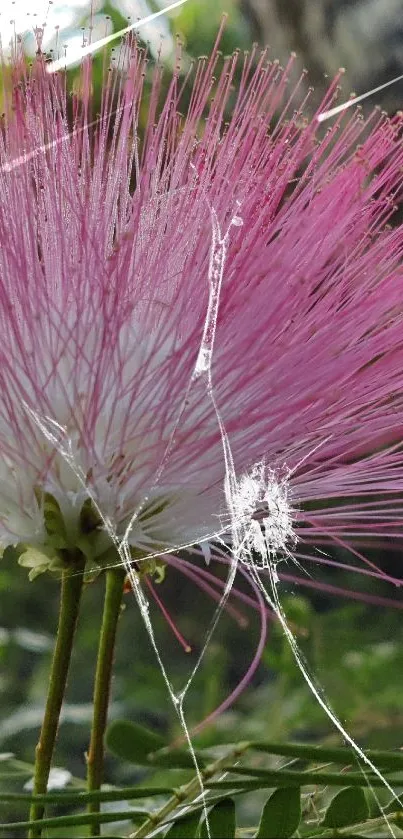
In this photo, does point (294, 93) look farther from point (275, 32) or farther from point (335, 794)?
point (335, 794)

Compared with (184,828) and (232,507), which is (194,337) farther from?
(184,828)

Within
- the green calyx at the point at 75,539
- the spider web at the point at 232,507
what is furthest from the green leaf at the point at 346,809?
the green calyx at the point at 75,539

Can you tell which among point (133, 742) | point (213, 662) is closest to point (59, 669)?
point (133, 742)

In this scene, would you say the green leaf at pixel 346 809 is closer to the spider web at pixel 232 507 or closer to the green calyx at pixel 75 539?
the spider web at pixel 232 507

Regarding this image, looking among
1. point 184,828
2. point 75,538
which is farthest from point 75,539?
point 184,828

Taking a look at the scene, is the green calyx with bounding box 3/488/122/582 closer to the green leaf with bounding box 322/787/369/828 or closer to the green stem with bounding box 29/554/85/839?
the green stem with bounding box 29/554/85/839

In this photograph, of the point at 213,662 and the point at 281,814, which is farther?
the point at 213,662

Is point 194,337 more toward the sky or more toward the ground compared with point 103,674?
more toward the sky
